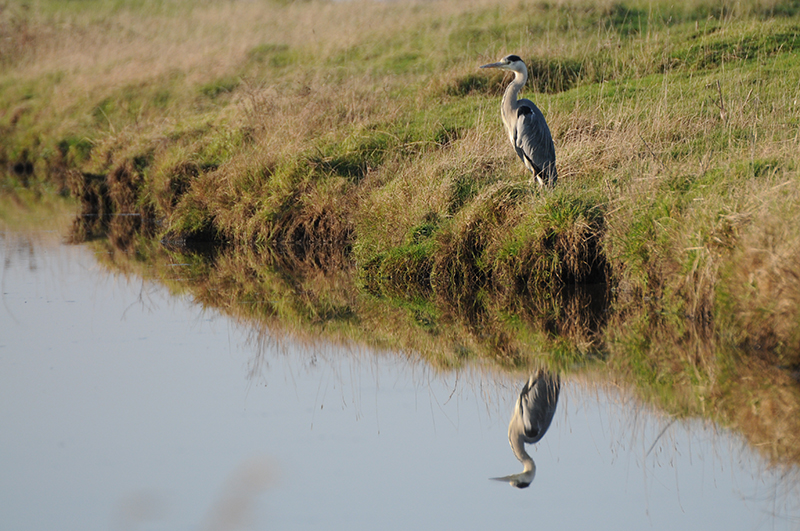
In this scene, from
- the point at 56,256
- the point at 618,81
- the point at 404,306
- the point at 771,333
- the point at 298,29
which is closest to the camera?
the point at 771,333

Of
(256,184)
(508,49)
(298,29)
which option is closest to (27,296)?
(256,184)

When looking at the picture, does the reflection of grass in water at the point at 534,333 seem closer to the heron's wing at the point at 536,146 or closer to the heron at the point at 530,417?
the heron at the point at 530,417

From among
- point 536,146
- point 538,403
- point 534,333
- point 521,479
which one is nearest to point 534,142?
point 536,146

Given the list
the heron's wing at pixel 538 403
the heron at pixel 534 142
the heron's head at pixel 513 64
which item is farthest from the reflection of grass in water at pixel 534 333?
the heron's head at pixel 513 64

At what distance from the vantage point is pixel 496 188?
880cm

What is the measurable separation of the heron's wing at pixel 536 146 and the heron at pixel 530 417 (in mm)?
3408

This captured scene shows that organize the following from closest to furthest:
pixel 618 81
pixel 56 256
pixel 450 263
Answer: pixel 450 263
pixel 56 256
pixel 618 81

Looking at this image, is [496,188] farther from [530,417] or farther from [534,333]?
[530,417]

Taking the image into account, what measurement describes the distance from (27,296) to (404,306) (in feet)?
12.1

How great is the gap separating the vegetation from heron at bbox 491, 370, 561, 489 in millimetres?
403

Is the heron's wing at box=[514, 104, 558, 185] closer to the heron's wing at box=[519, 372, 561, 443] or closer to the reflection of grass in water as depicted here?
the reflection of grass in water

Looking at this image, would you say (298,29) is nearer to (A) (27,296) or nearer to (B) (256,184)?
(B) (256,184)

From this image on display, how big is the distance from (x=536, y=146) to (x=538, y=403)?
13.3ft

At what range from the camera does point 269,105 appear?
13.8 m
